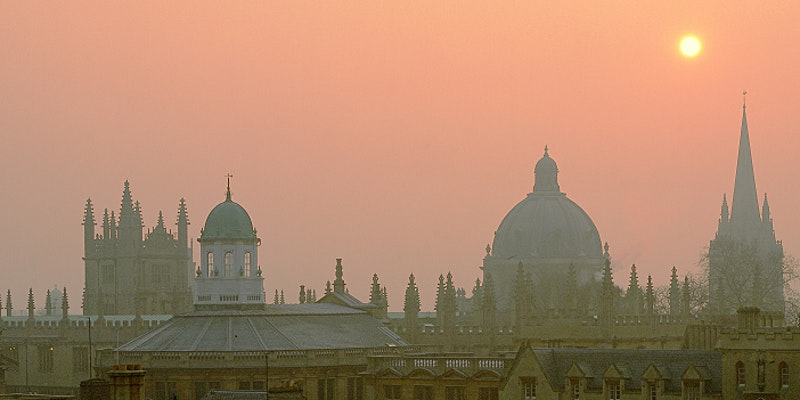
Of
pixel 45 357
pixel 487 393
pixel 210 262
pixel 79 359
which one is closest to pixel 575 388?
pixel 487 393

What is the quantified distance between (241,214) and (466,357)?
31.6 m

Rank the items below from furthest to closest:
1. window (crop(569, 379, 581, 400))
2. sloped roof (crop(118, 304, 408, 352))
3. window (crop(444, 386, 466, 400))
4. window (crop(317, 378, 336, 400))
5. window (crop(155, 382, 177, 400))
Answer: sloped roof (crop(118, 304, 408, 352)) < window (crop(317, 378, 336, 400)) < window (crop(155, 382, 177, 400)) < window (crop(444, 386, 466, 400)) < window (crop(569, 379, 581, 400))

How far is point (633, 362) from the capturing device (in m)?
101

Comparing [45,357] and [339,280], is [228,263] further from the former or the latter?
[45,357]

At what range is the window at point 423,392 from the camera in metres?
110

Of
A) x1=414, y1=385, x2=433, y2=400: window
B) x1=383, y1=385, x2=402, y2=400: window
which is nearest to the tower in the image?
x1=383, y1=385, x2=402, y2=400: window

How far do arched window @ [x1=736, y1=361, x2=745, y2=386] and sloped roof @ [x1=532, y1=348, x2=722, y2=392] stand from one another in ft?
5.18

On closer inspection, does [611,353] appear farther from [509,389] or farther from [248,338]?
[248,338]

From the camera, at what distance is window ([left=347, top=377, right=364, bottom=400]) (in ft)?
410

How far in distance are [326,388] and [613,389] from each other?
91.5 feet

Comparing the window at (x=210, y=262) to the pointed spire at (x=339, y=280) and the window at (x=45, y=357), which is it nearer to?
the pointed spire at (x=339, y=280)

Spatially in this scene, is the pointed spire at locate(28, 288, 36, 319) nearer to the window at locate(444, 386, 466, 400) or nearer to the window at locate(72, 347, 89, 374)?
the window at locate(72, 347, 89, 374)

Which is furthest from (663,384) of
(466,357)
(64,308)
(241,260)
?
(64,308)

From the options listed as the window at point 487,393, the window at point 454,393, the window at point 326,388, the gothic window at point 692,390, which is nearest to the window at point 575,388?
the gothic window at point 692,390
